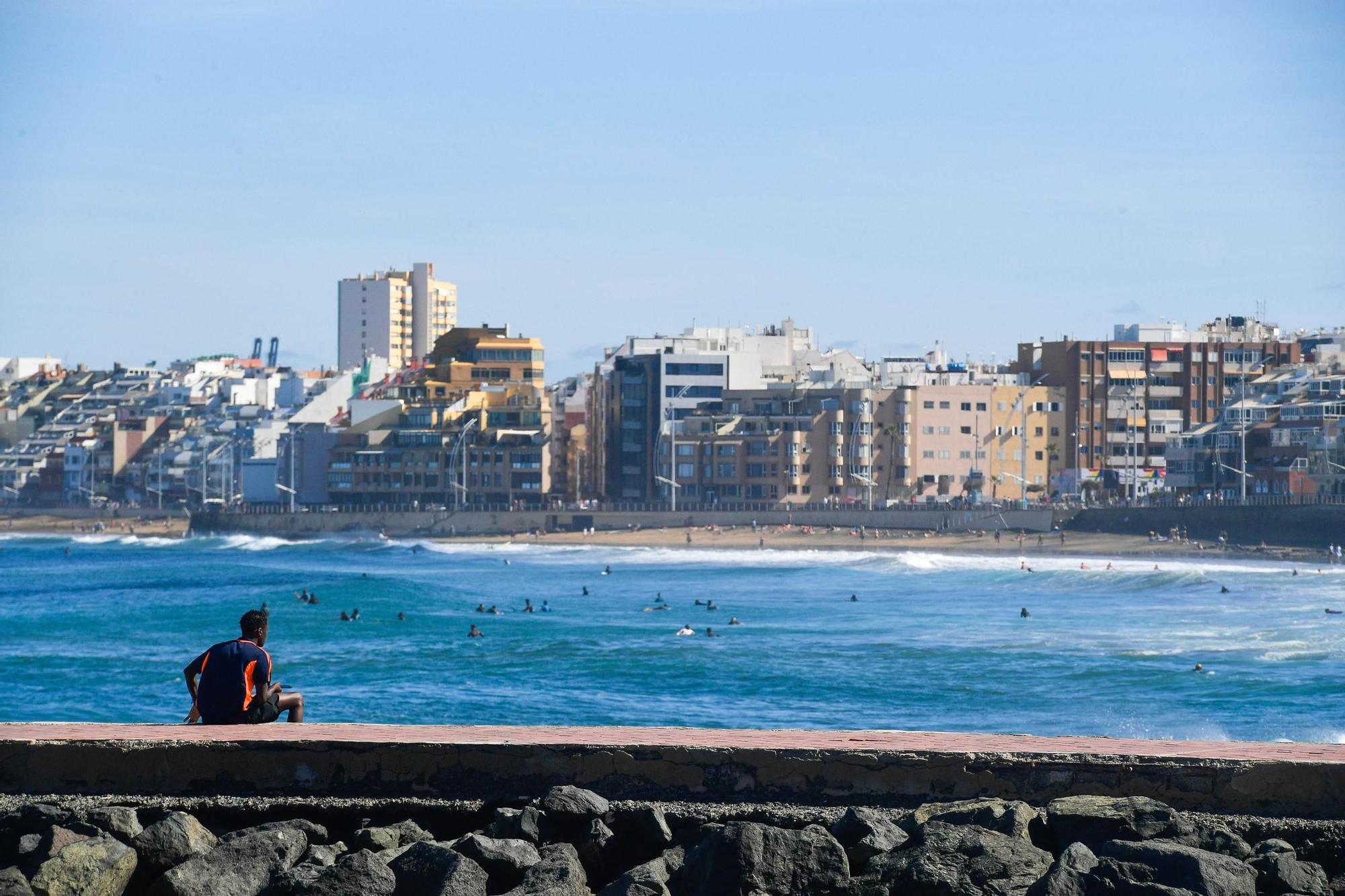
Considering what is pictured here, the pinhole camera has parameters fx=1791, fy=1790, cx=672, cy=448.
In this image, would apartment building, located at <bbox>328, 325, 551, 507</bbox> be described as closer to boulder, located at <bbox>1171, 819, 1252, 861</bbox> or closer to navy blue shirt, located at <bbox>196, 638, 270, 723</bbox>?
navy blue shirt, located at <bbox>196, 638, 270, 723</bbox>

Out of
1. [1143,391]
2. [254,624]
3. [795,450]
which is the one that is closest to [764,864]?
[254,624]

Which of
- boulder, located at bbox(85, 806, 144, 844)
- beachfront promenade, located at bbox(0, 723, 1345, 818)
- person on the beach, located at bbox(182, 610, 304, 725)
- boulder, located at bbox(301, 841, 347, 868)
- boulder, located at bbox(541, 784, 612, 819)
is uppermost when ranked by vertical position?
person on the beach, located at bbox(182, 610, 304, 725)

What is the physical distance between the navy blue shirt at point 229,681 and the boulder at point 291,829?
4.21 ft

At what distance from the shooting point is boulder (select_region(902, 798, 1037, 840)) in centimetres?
823

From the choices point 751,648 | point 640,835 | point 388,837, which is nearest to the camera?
point 640,835

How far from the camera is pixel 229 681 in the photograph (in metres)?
10.0

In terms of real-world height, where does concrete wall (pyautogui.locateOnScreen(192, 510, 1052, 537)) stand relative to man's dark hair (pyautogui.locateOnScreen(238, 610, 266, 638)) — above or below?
below

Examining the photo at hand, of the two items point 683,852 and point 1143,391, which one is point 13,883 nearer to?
point 683,852

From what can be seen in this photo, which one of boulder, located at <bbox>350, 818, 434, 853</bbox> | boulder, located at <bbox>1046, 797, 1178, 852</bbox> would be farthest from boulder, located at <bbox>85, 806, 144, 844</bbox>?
boulder, located at <bbox>1046, 797, 1178, 852</bbox>

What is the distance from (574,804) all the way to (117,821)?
7.22 feet

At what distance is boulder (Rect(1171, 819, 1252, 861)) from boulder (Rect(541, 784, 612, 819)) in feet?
8.80

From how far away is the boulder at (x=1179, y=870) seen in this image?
25.2ft

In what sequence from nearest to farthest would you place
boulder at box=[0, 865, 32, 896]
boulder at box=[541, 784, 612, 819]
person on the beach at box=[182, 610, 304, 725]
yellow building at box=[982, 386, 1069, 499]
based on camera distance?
boulder at box=[0, 865, 32, 896]
boulder at box=[541, 784, 612, 819]
person on the beach at box=[182, 610, 304, 725]
yellow building at box=[982, 386, 1069, 499]

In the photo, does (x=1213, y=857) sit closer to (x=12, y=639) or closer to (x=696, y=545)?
(x=12, y=639)
